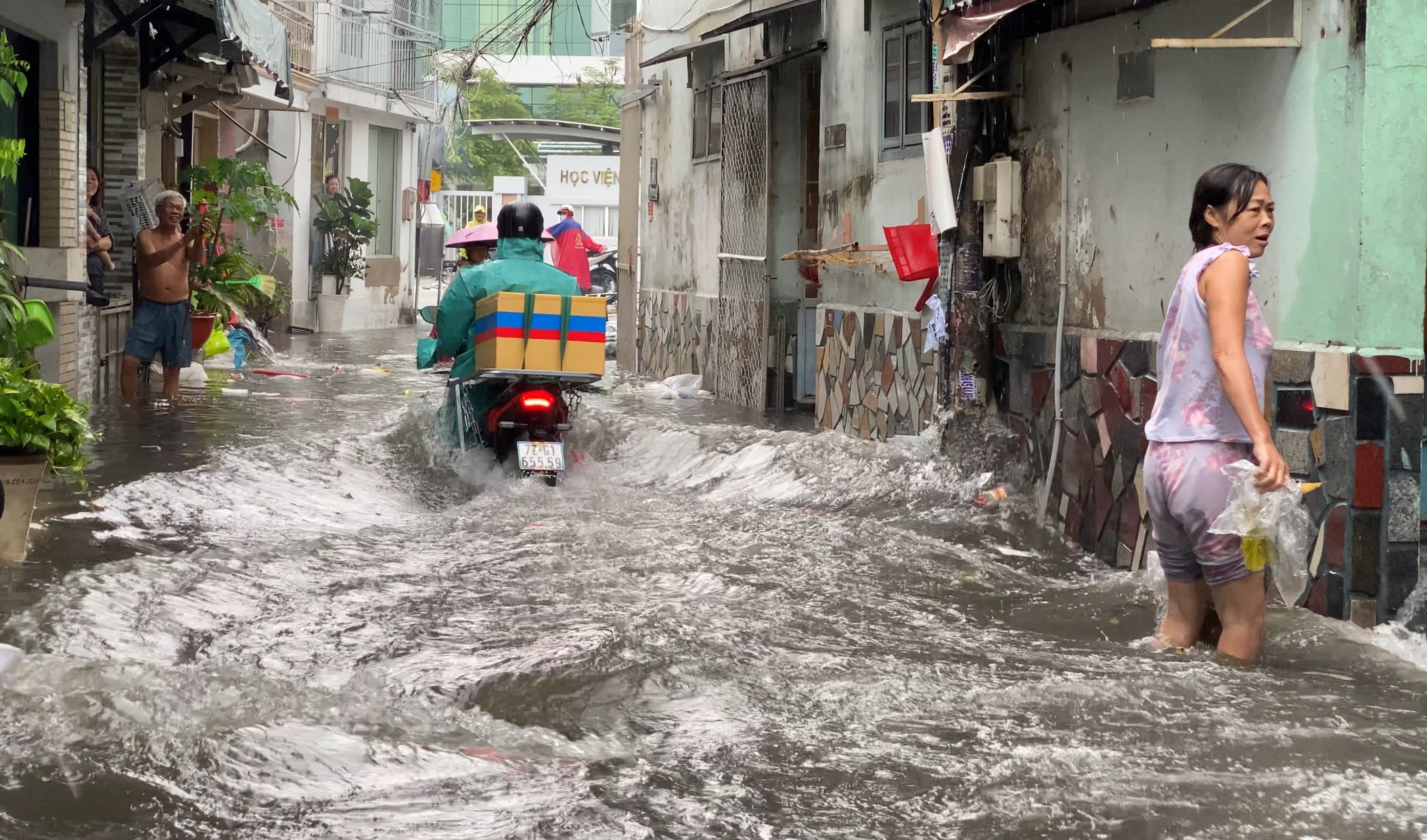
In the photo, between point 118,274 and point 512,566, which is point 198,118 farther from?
point 512,566

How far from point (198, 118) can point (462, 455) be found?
587 inches

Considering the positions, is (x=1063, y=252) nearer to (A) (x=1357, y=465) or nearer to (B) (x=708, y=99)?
(A) (x=1357, y=465)

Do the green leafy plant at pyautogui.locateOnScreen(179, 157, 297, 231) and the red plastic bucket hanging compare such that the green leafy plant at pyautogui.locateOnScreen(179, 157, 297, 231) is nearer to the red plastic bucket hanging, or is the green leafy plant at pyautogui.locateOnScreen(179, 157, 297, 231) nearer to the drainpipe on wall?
the red plastic bucket hanging

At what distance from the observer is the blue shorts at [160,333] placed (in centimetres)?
1339

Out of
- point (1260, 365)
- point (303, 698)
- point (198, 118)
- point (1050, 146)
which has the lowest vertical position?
point (303, 698)

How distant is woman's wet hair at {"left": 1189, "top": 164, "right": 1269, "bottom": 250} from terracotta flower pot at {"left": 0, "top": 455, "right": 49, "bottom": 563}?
4689mm

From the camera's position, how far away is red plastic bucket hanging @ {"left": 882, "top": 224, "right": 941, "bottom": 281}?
389 inches

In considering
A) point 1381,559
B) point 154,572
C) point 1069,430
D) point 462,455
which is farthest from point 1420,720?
point 462,455

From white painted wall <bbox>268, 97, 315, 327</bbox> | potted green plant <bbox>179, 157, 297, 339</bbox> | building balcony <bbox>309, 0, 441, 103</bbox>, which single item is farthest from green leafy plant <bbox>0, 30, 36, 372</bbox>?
building balcony <bbox>309, 0, 441, 103</bbox>

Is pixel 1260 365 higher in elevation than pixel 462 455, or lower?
higher

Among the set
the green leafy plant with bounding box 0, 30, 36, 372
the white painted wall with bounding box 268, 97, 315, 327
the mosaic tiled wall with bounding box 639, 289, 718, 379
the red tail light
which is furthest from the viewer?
the white painted wall with bounding box 268, 97, 315, 327

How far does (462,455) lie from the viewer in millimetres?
9641

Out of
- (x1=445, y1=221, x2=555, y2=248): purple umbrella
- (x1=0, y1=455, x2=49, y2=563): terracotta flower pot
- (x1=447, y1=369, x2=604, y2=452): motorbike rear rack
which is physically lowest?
(x1=0, y1=455, x2=49, y2=563): terracotta flower pot

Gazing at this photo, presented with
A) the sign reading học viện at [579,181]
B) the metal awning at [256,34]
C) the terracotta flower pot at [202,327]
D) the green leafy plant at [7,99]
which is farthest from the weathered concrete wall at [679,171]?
the sign reading học viện at [579,181]
